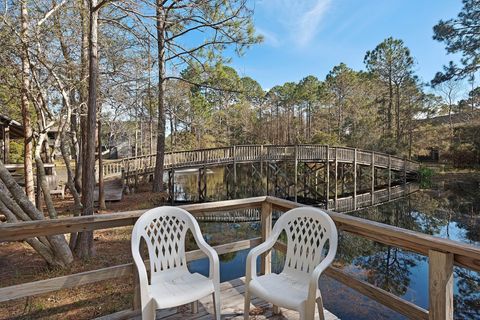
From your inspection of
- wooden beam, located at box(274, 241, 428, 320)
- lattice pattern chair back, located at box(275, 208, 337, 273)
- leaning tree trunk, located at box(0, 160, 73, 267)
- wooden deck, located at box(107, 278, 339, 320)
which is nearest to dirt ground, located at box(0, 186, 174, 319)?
leaning tree trunk, located at box(0, 160, 73, 267)

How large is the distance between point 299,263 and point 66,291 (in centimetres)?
341

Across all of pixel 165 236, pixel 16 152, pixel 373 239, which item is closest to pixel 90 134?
pixel 165 236

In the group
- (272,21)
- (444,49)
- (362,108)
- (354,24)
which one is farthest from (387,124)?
(272,21)

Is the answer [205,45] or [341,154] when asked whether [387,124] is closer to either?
[341,154]

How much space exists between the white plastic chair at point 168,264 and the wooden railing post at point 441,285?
1.30 metres

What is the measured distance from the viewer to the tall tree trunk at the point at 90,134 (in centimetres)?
399

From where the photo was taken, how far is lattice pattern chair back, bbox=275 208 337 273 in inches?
80.7

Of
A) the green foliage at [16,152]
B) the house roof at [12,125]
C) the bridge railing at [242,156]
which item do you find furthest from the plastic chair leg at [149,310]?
the green foliage at [16,152]

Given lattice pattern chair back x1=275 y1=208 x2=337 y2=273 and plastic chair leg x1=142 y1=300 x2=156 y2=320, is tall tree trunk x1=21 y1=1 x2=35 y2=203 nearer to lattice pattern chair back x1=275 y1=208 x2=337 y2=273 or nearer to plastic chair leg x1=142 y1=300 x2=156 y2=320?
plastic chair leg x1=142 y1=300 x2=156 y2=320

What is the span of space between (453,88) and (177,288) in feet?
97.5

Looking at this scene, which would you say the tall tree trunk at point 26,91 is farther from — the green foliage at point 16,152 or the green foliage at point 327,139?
the green foliage at point 327,139

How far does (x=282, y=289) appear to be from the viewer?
6.35 feet

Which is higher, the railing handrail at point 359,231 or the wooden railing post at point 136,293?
the railing handrail at point 359,231

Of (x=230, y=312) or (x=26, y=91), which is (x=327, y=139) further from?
(x=230, y=312)
